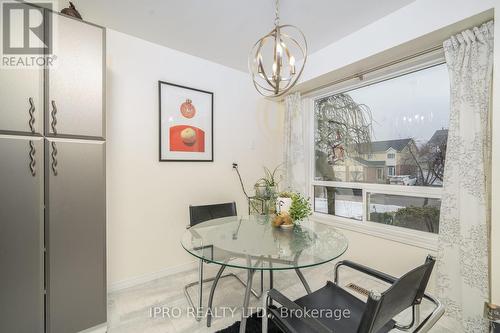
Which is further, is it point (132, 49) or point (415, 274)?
point (132, 49)

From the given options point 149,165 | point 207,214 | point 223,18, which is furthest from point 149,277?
point 223,18

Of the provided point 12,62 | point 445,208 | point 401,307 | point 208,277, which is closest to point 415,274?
point 401,307

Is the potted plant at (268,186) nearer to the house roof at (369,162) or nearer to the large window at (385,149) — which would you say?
the large window at (385,149)

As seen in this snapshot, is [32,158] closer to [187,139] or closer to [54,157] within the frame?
[54,157]

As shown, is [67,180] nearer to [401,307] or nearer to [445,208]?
[401,307]

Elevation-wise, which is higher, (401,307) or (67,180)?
(67,180)

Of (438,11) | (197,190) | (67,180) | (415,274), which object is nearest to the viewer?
(415,274)

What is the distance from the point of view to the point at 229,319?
1809mm

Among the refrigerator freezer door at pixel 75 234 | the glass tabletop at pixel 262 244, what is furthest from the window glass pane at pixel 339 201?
the refrigerator freezer door at pixel 75 234

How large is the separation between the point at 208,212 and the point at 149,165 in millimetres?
810

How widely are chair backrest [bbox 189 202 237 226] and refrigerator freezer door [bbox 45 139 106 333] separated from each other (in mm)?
754

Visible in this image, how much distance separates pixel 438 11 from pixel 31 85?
115 inches

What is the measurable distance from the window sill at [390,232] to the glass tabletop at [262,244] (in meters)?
0.86

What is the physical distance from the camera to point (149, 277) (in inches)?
94.1
